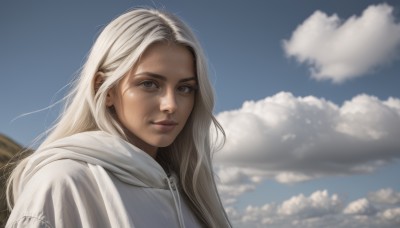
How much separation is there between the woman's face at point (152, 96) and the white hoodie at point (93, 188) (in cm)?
24

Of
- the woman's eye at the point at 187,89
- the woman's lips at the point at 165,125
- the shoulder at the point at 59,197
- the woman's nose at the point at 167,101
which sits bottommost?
the shoulder at the point at 59,197

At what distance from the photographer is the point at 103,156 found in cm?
357

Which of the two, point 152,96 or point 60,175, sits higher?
point 152,96

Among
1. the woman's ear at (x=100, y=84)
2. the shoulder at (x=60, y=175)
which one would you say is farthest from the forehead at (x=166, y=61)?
the shoulder at (x=60, y=175)

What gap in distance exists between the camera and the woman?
3283mm

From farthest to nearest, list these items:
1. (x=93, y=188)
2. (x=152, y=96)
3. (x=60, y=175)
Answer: (x=152, y=96)
(x=93, y=188)
(x=60, y=175)

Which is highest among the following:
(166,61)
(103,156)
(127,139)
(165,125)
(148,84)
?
(166,61)

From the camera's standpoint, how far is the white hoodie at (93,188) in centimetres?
312

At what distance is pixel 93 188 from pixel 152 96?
0.88 m

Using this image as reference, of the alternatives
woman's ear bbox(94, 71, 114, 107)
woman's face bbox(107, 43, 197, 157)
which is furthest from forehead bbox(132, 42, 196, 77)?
woman's ear bbox(94, 71, 114, 107)

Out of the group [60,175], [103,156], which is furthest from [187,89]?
[60,175]

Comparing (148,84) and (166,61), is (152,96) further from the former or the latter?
(166,61)

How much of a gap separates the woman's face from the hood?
0.76ft

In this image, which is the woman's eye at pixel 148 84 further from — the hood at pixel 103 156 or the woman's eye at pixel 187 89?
the hood at pixel 103 156
